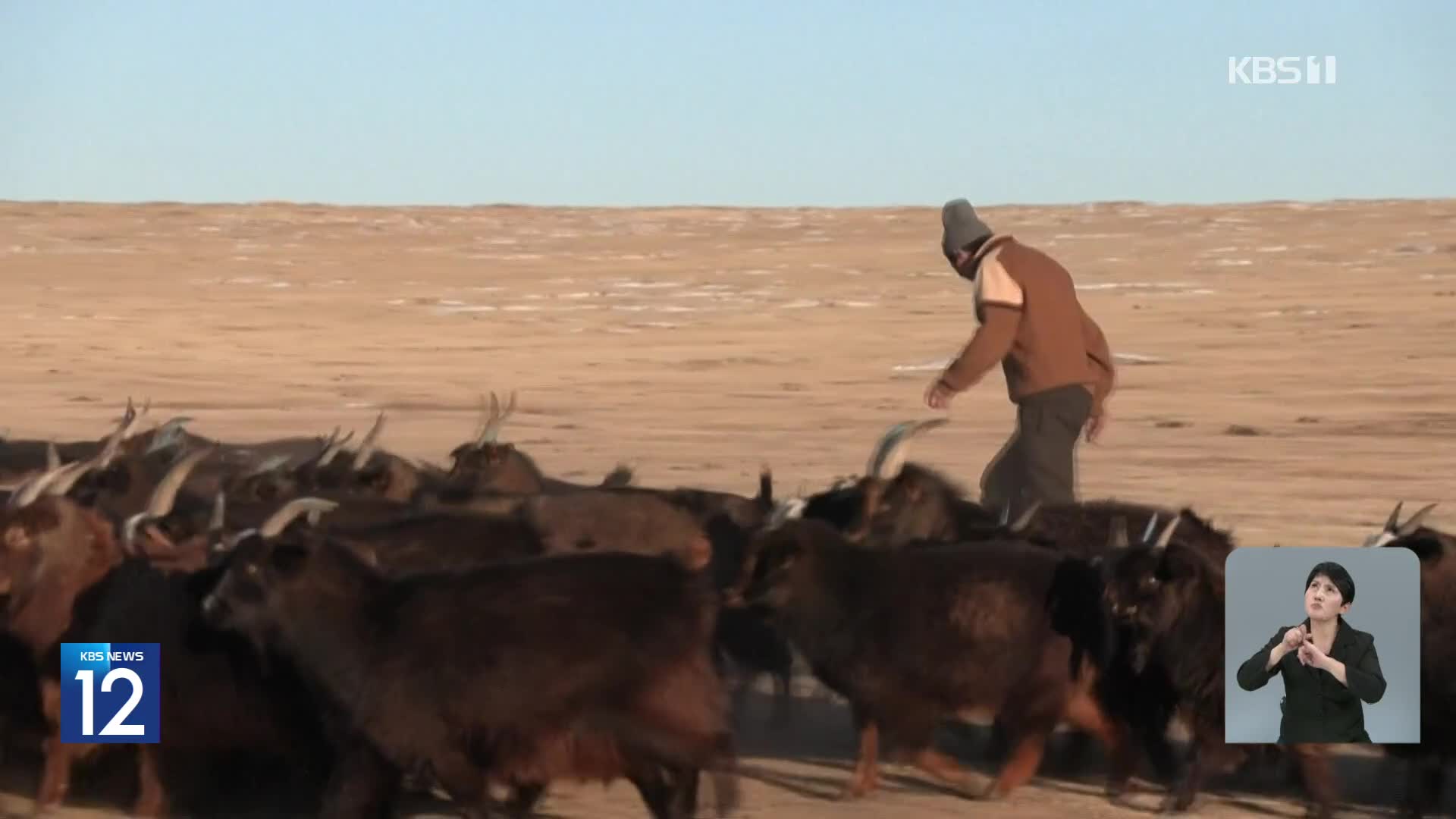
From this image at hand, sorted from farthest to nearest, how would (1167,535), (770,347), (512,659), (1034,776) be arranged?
(770,347), (1034,776), (1167,535), (512,659)

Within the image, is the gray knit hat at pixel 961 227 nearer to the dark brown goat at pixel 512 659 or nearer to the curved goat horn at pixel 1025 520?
the curved goat horn at pixel 1025 520

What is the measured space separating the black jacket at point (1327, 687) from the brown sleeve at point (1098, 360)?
2.93m

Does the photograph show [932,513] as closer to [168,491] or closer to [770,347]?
[168,491]

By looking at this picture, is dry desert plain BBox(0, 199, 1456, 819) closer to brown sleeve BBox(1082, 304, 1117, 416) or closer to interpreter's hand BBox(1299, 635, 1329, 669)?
interpreter's hand BBox(1299, 635, 1329, 669)

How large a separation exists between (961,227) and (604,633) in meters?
3.58

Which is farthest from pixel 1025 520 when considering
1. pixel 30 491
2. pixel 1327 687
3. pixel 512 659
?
pixel 30 491

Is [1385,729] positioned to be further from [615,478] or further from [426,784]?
[615,478]

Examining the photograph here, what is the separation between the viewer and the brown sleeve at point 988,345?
10555 mm

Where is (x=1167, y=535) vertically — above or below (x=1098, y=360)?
below

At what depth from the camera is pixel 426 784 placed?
848cm

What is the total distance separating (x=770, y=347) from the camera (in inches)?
1363

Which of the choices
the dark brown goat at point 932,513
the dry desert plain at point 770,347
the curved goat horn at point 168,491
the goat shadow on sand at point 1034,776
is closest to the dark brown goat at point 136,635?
the curved goat horn at point 168,491

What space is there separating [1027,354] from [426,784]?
363 cm

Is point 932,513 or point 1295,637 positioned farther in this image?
point 932,513
